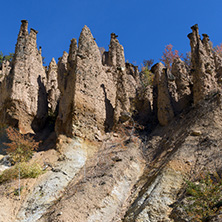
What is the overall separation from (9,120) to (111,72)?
24.0ft

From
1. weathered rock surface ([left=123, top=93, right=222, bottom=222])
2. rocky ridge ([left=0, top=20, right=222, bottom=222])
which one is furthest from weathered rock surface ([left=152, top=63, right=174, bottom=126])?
weathered rock surface ([left=123, top=93, right=222, bottom=222])

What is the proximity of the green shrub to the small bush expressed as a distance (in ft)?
23.5

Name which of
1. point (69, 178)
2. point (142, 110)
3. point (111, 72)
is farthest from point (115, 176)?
point (111, 72)

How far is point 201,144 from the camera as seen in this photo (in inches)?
544

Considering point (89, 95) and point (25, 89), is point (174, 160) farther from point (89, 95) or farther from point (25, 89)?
point (25, 89)

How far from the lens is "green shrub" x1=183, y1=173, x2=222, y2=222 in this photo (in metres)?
9.28

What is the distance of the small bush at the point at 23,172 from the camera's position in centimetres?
1431

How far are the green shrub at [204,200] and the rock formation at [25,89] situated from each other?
11.5 metres

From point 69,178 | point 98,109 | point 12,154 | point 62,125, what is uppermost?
point 98,109

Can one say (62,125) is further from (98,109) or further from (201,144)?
(201,144)

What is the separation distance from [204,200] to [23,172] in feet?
27.6

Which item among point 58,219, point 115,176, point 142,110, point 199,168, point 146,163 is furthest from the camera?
point 142,110

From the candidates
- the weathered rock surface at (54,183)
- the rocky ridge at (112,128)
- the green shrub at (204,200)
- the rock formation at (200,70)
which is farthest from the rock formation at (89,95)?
the green shrub at (204,200)

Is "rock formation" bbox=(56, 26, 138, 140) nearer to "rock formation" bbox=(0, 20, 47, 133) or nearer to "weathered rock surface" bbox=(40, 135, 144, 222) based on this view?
"rock formation" bbox=(0, 20, 47, 133)
